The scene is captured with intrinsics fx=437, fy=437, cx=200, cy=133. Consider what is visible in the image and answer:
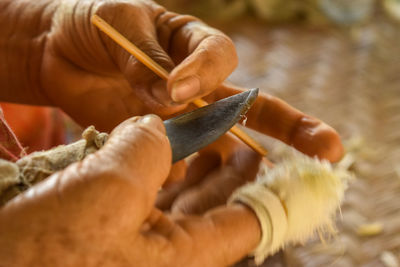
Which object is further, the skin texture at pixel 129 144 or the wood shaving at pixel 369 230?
the wood shaving at pixel 369 230

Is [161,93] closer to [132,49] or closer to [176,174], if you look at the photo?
[132,49]

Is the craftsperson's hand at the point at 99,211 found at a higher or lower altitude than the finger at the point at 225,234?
higher

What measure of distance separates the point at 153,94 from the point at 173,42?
12 cm

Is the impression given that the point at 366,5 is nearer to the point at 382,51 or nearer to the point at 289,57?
the point at 382,51

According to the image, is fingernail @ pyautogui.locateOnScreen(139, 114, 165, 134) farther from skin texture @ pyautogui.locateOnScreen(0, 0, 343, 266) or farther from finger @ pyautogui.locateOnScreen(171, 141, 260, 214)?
finger @ pyautogui.locateOnScreen(171, 141, 260, 214)

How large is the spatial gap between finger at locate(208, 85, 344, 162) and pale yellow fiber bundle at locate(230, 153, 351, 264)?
0.05m

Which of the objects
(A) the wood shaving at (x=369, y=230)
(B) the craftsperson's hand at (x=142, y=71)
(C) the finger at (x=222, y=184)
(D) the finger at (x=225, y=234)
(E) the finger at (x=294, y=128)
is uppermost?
(B) the craftsperson's hand at (x=142, y=71)

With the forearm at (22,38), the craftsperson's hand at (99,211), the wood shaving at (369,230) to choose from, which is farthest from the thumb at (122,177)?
the wood shaving at (369,230)

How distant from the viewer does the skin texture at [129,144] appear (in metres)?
0.38

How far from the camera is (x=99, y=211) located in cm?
38

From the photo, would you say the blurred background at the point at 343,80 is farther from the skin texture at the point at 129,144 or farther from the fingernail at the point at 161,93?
the fingernail at the point at 161,93

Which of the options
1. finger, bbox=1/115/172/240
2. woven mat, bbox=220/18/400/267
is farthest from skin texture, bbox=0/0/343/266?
woven mat, bbox=220/18/400/267

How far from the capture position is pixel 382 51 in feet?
4.55

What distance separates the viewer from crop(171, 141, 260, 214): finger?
663 mm
